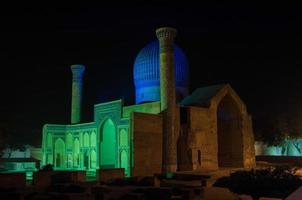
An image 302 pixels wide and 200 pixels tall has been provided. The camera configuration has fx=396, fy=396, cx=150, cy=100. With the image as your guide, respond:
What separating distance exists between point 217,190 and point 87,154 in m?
14.5

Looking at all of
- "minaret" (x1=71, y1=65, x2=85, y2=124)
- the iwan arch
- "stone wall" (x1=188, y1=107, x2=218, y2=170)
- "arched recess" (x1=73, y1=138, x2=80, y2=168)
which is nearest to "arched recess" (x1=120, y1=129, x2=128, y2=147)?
the iwan arch

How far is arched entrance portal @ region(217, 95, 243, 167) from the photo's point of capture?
26219 millimetres

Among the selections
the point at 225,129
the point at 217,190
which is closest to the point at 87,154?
the point at 225,129

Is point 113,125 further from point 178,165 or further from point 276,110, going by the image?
point 276,110

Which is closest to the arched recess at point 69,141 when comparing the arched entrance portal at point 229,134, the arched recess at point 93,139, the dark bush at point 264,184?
the arched recess at point 93,139

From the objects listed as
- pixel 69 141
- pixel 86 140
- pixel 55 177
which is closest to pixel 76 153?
Answer: pixel 69 141

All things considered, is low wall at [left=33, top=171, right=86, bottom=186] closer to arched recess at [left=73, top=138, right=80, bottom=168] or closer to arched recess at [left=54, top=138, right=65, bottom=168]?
arched recess at [left=73, top=138, right=80, bottom=168]

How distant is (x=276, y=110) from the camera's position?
36938mm

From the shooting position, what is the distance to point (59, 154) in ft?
97.3

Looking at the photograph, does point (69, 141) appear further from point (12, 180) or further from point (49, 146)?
point (12, 180)

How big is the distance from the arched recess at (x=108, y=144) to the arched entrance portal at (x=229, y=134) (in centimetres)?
723

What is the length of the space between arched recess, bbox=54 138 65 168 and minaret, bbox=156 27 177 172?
1068 cm

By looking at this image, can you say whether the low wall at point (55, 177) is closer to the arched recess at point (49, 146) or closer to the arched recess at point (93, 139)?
the arched recess at point (93, 139)

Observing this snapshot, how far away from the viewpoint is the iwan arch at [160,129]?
21.7 m
